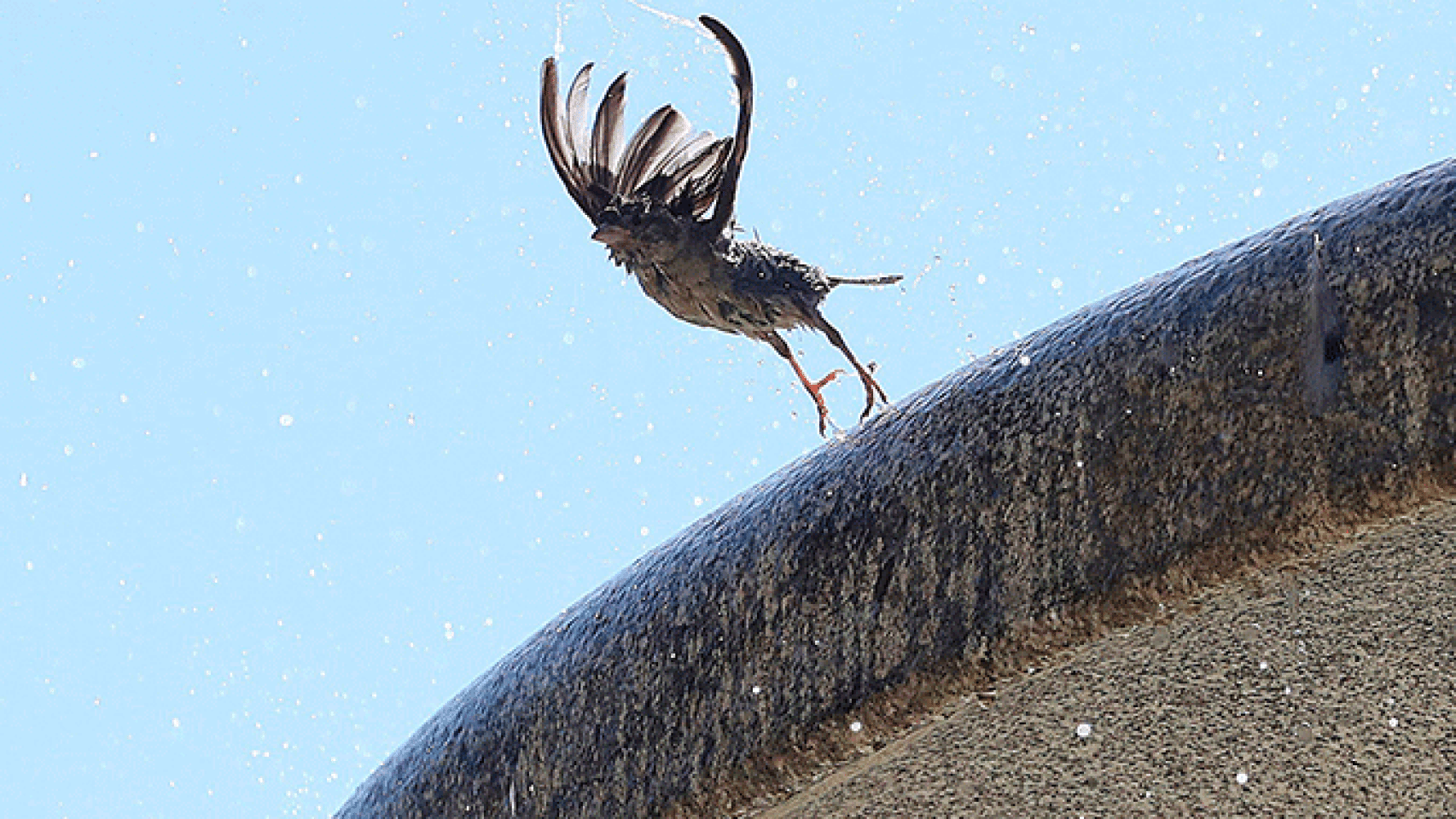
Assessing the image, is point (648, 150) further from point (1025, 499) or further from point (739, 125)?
point (1025, 499)

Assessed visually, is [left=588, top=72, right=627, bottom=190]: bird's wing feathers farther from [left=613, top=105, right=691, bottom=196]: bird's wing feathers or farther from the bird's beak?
the bird's beak

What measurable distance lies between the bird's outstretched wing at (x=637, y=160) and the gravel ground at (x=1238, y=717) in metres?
1.45

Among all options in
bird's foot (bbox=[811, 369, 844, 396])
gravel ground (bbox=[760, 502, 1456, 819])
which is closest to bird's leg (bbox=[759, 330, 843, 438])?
bird's foot (bbox=[811, 369, 844, 396])

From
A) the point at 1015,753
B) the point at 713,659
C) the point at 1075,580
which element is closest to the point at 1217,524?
the point at 1075,580

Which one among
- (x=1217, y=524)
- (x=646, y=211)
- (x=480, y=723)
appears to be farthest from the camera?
(x=646, y=211)

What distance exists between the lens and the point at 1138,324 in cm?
209

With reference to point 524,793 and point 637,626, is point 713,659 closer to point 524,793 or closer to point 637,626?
point 637,626

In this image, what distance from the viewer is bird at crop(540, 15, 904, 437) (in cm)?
339

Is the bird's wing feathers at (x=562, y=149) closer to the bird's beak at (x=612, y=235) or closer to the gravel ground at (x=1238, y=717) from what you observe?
the bird's beak at (x=612, y=235)

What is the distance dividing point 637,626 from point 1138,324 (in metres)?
0.82

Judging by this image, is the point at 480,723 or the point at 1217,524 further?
the point at 480,723

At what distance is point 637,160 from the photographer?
3.50m

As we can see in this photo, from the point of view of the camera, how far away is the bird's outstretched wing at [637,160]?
343 cm

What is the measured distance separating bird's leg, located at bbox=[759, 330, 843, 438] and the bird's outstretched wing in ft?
0.84
